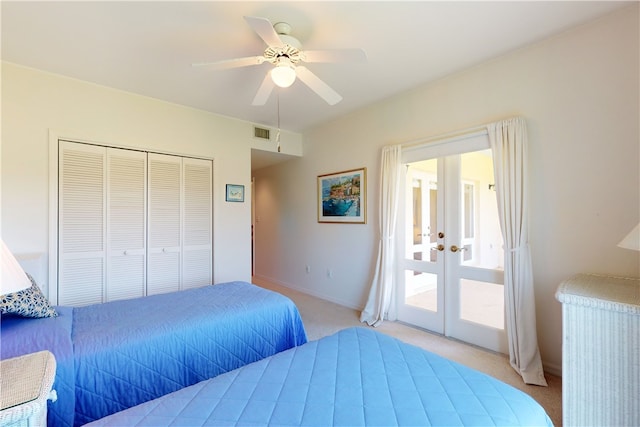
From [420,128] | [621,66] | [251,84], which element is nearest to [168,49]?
[251,84]

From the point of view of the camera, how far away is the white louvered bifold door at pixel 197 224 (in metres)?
3.56

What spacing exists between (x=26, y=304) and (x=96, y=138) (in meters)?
1.96

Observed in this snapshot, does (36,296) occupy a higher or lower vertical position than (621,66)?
lower

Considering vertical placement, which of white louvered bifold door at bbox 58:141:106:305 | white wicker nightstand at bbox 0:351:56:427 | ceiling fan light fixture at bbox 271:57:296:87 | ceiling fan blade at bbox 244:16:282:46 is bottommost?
white wicker nightstand at bbox 0:351:56:427

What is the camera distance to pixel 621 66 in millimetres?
1978

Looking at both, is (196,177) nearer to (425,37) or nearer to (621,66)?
(425,37)

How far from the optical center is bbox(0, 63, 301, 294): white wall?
102 inches

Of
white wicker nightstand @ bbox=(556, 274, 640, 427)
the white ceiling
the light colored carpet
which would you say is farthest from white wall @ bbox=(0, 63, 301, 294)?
white wicker nightstand @ bbox=(556, 274, 640, 427)

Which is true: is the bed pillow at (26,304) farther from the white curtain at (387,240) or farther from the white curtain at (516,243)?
the white curtain at (516,243)

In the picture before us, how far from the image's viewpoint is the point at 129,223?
3178 millimetres

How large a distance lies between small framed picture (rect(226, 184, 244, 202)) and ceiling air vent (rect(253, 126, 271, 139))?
809 mm

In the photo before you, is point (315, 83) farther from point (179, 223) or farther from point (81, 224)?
point (81, 224)

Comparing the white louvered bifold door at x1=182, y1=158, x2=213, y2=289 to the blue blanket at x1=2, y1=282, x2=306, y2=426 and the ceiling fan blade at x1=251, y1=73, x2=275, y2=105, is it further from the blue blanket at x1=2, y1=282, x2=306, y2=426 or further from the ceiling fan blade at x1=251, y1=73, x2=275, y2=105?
the ceiling fan blade at x1=251, y1=73, x2=275, y2=105

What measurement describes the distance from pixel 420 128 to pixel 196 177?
2.76 metres
